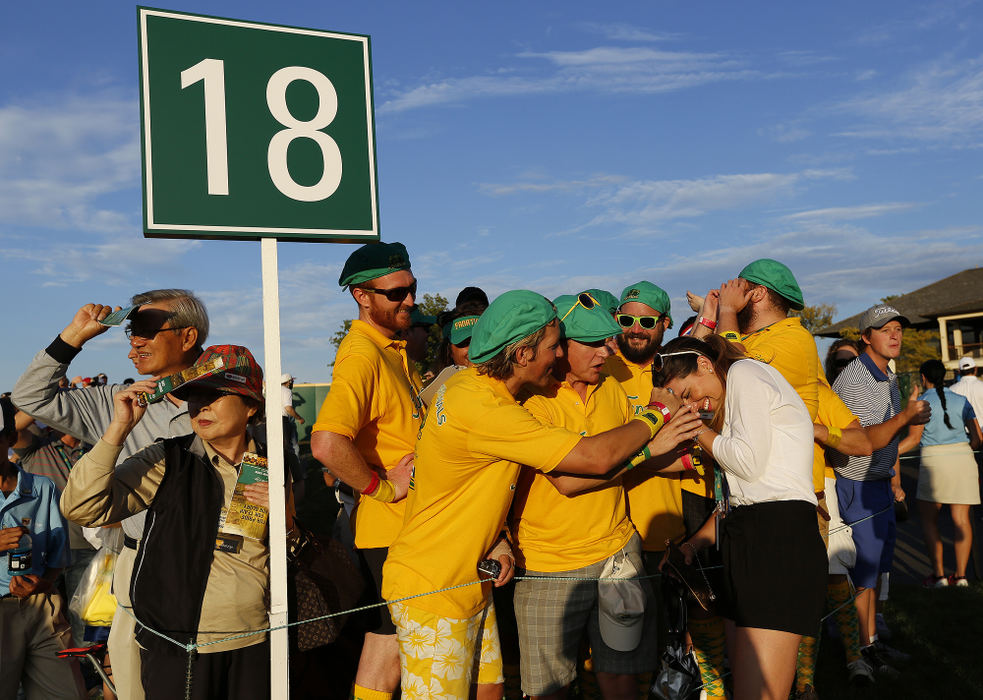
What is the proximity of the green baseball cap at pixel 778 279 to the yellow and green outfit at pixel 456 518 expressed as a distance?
188cm

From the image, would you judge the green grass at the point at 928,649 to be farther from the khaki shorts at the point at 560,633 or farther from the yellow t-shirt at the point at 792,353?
the khaki shorts at the point at 560,633

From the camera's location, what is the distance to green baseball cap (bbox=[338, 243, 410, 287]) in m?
3.86

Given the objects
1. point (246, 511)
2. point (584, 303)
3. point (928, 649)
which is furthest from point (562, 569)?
point (928, 649)

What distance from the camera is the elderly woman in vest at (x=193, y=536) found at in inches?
104

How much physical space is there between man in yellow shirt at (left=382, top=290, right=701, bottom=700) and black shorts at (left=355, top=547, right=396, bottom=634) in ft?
1.70

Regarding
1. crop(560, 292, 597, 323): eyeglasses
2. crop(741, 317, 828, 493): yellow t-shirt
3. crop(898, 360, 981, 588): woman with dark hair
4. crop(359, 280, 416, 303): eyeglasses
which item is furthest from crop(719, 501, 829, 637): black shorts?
crop(898, 360, 981, 588): woman with dark hair

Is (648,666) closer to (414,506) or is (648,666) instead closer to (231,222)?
(414,506)

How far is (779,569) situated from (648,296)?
2.04m

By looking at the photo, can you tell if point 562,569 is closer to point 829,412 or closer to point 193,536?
point 193,536

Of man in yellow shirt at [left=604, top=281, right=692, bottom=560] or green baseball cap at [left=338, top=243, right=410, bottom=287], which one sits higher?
green baseball cap at [left=338, top=243, right=410, bottom=287]

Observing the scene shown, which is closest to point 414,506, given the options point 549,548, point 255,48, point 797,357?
point 549,548

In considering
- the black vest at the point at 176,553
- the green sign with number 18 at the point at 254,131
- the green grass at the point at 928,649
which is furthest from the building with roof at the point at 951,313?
the black vest at the point at 176,553

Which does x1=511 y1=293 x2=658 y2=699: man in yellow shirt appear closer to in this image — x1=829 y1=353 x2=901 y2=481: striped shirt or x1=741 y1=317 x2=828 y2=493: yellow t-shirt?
x1=741 y1=317 x2=828 y2=493: yellow t-shirt

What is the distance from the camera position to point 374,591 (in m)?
3.56
